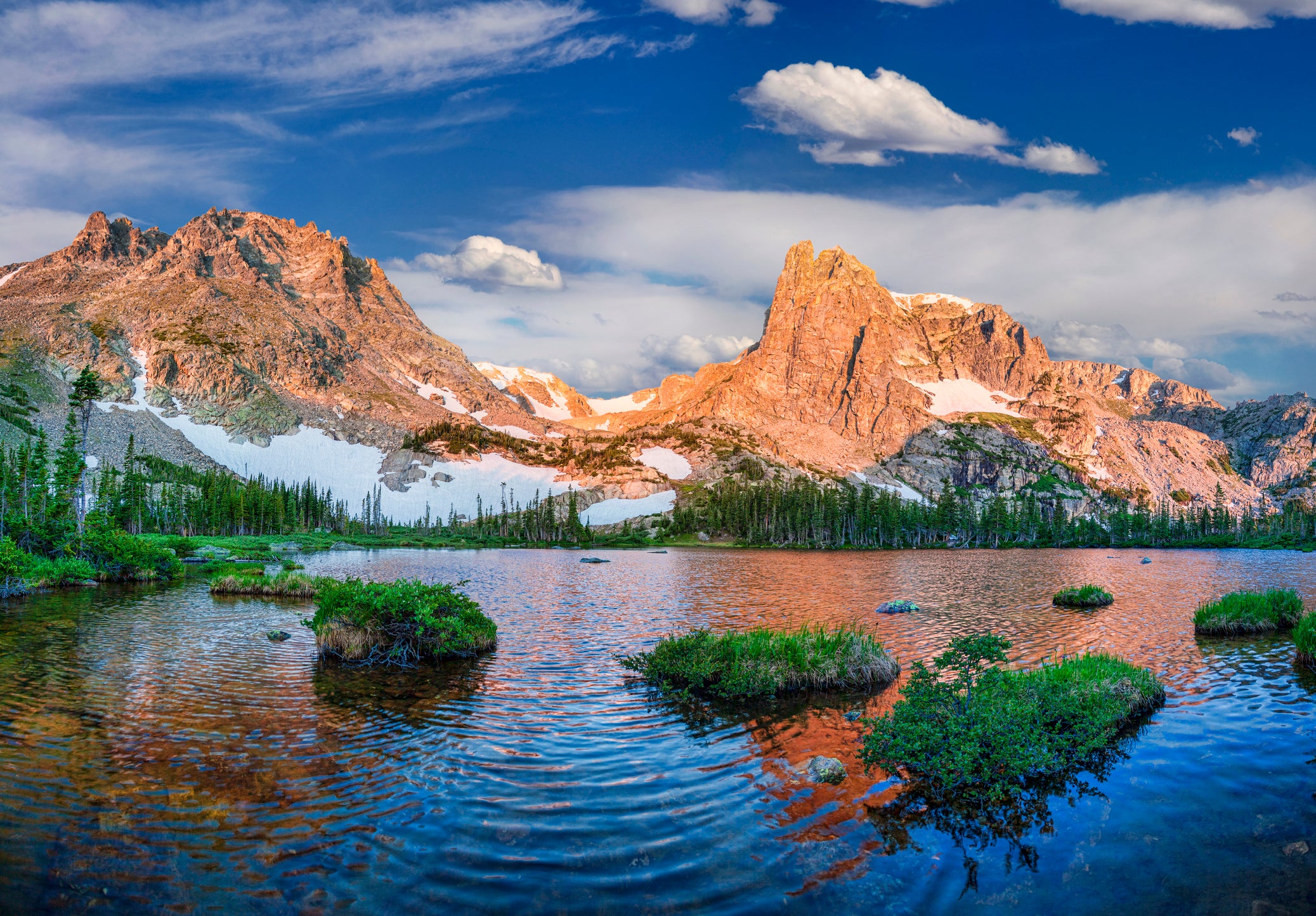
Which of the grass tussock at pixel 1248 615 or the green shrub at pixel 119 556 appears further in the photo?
the green shrub at pixel 119 556

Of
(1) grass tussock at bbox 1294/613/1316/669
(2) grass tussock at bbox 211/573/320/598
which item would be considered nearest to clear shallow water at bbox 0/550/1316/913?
(1) grass tussock at bbox 1294/613/1316/669

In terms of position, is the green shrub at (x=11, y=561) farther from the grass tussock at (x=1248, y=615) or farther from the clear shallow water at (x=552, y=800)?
the grass tussock at (x=1248, y=615)

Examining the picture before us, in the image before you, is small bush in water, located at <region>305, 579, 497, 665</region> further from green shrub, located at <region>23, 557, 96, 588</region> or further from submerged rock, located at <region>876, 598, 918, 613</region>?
green shrub, located at <region>23, 557, 96, 588</region>

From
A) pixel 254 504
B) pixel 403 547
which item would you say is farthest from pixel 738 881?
pixel 254 504

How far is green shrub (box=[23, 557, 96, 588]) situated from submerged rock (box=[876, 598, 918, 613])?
202ft

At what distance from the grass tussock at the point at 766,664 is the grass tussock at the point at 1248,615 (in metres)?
21.7

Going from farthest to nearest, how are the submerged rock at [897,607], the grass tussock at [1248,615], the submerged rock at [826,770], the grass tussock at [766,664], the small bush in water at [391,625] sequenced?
the submerged rock at [897,607] < the grass tussock at [1248,615] < the small bush in water at [391,625] < the grass tussock at [766,664] < the submerged rock at [826,770]

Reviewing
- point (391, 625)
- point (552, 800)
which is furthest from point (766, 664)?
point (391, 625)

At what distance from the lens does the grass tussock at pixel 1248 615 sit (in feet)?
120

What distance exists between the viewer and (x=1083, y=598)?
169 ft

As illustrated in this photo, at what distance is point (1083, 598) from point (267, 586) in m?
62.2

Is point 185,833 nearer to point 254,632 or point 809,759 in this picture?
point 809,759

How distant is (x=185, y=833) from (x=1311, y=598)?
234 feet

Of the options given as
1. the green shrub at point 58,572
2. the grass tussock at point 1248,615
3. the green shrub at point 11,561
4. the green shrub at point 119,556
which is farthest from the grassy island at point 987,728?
the green shrub at point 119,556
